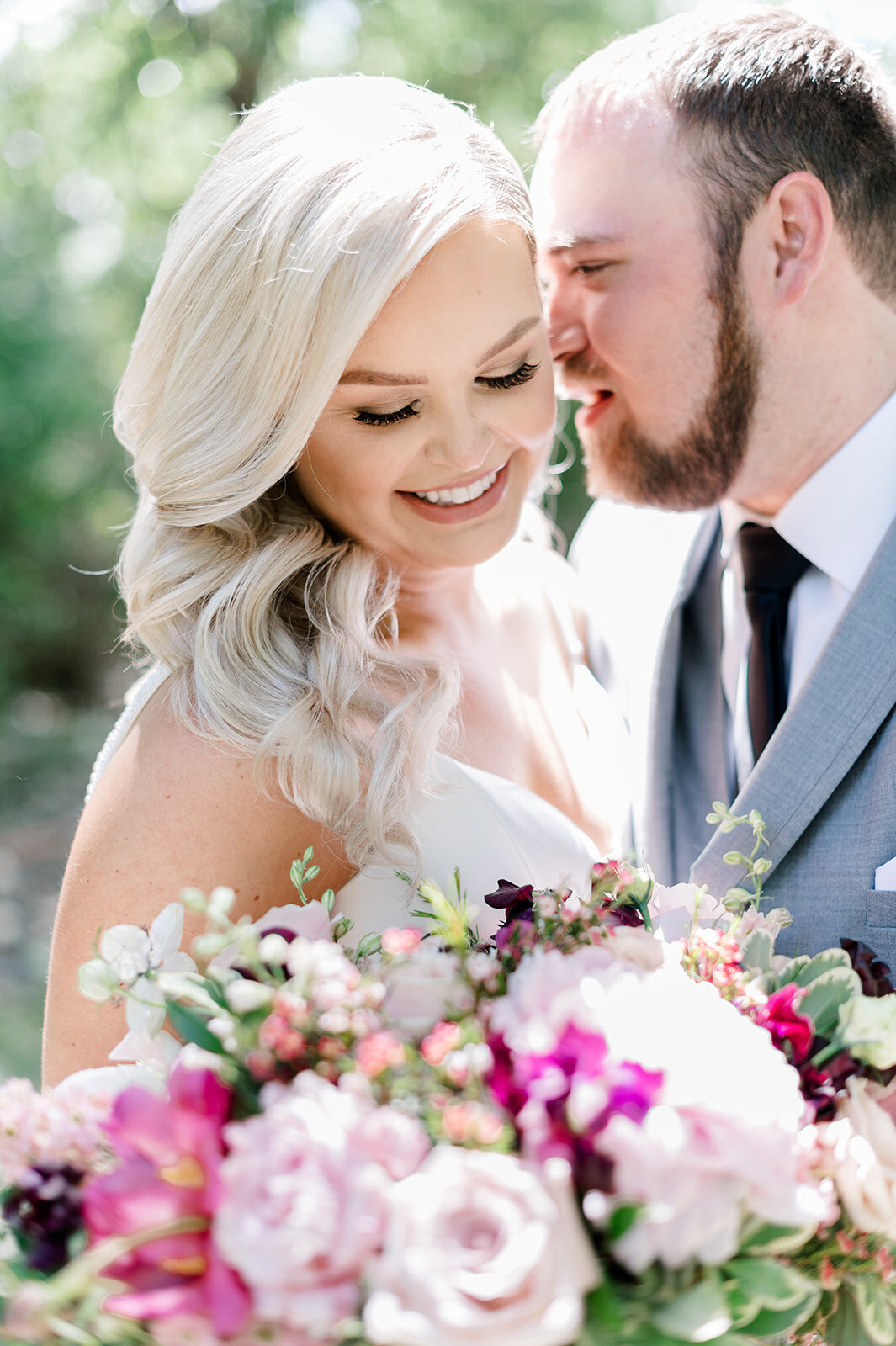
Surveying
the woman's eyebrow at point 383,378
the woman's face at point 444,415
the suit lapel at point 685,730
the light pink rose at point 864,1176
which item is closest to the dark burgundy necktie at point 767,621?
the suit lapel at point 685,730

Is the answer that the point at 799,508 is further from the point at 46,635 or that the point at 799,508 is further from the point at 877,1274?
the point at 46,635

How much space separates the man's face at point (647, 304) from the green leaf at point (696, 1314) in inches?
86.3

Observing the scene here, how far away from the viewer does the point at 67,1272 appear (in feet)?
3.35

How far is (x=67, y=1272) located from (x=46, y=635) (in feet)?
34.7

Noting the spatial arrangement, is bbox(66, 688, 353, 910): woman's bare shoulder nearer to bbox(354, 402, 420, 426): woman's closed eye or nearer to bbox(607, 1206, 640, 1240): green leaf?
bbox(354, 402, 420, 426): woman's closed eye

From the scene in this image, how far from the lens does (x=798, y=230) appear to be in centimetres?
275

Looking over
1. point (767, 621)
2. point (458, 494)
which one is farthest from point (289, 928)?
point (767, 621)

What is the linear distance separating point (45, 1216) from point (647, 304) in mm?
2377

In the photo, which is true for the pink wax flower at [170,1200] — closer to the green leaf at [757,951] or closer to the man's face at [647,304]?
the green leaf at [757,951]

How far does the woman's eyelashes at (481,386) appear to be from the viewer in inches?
86.7

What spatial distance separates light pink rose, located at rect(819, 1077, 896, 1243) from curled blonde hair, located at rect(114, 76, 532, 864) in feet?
3.08

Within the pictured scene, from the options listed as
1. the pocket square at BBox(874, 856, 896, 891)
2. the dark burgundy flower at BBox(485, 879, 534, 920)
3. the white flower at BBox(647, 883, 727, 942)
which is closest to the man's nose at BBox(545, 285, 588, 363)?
the pocket square at BBox(874, 856, 896, 891)

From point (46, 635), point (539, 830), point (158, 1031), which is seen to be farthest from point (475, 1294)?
point (46, 635)

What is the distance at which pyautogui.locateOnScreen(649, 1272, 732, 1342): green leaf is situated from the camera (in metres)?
1.02
